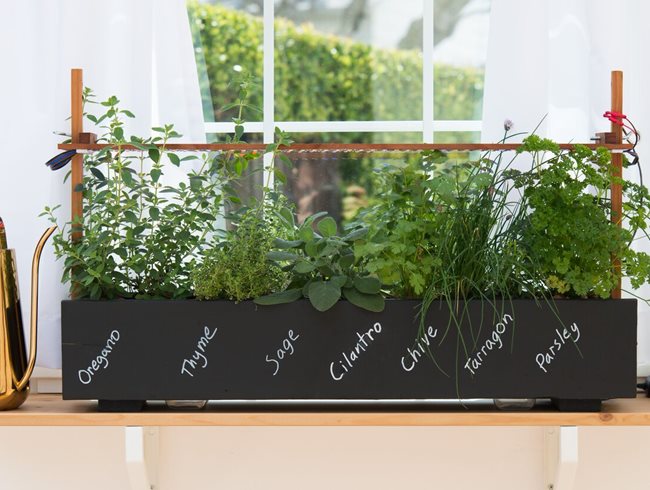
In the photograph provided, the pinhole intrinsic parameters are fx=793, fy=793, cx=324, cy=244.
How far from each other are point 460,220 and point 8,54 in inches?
36.3

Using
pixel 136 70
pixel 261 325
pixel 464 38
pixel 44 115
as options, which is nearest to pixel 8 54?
pixel 44 115

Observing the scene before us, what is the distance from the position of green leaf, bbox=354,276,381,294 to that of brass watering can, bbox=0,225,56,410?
1.68 ft

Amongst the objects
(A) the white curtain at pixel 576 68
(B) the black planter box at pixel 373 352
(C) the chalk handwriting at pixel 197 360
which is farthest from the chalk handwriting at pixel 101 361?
(A) the white curtain at pixel 576 68

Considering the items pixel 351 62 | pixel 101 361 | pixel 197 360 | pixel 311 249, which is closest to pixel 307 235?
pixel 311 249

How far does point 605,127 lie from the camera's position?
4.90ft

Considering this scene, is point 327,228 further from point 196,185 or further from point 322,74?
point 322,74

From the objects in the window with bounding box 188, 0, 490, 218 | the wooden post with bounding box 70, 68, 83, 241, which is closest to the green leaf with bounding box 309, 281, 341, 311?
the wooden post with bounding box 70, 68, 83, 241

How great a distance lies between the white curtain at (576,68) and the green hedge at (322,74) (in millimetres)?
1080

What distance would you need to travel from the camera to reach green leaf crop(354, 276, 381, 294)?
122 centimetres

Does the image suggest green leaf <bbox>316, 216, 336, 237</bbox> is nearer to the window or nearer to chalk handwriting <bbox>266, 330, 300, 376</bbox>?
chalk handwriting <bbox>266, 330, 300, 376</bbox>

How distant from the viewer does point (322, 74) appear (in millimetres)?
3117

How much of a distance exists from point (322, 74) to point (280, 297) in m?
2.03
